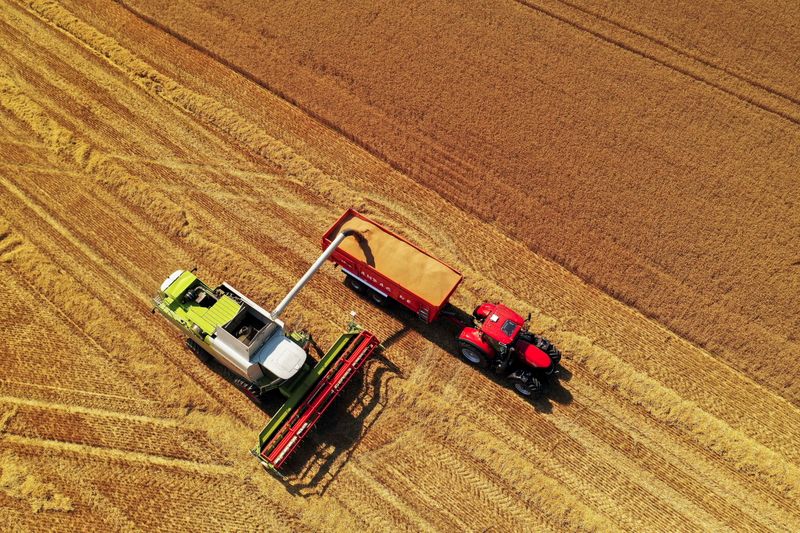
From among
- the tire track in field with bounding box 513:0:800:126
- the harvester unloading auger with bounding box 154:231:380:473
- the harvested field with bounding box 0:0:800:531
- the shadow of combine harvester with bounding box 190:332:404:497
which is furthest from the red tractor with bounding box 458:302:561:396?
the tire track in field with bounding box 513:0:800:126

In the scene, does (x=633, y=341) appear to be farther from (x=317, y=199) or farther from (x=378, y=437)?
(x=317, y=199)

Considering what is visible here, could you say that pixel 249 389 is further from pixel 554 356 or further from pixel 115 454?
pixel 554 356

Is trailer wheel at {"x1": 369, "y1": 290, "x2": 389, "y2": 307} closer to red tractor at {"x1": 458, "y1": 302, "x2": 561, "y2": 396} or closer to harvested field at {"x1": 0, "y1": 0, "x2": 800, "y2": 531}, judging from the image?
harvested field at {"x1": 0, "y1": 0, "x2": 800, "y2": 531}

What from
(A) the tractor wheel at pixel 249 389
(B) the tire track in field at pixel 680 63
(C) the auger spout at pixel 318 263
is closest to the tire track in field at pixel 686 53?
(B) the tire track in field at pixel 680 63

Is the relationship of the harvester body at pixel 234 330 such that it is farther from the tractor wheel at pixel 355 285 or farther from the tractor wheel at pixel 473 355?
the tractor wheel at pixel 473 355

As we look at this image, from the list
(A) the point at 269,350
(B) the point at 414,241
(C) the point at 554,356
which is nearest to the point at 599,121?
(B) the point at 414,241

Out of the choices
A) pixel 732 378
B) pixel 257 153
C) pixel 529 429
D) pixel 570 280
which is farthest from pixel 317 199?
pixel 732 378
